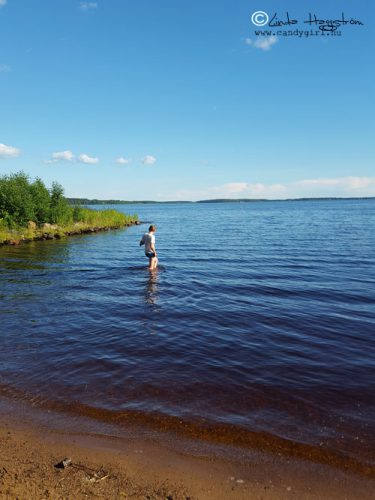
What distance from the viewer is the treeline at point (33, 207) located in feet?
136

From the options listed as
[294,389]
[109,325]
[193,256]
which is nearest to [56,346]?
[109,325]

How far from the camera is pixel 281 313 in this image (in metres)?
14.2

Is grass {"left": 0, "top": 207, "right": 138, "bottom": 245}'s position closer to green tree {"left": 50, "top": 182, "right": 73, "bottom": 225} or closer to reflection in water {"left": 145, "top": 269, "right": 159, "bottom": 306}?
green tree {"left": 50, "top": 182, "right": 73, "bottom": 225}

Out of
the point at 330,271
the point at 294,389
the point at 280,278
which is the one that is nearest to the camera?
the point at 294,389

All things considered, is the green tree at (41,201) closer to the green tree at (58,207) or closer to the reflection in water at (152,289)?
the green tree at (58,207)

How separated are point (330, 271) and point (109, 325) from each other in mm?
15098

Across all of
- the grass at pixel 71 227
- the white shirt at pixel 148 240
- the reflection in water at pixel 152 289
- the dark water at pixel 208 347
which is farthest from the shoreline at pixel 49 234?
the reflection in water at pixel 152 289

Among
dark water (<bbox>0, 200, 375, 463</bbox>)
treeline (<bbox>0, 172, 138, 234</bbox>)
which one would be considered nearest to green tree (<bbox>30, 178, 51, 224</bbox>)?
treeline (<bbox>0, 172, 138, 234</bbox>)

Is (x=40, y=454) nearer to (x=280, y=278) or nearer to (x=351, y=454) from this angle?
(x=351, y=454)

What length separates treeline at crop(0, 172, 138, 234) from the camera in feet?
136

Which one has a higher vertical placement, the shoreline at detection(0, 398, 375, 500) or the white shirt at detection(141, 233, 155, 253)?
the white shirt at detection(141, 233, 155, 253)

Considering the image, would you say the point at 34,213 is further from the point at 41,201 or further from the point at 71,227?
the point at 71,227

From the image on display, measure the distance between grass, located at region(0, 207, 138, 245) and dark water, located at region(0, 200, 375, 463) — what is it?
19.4 m

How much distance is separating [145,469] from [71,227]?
157 ft
